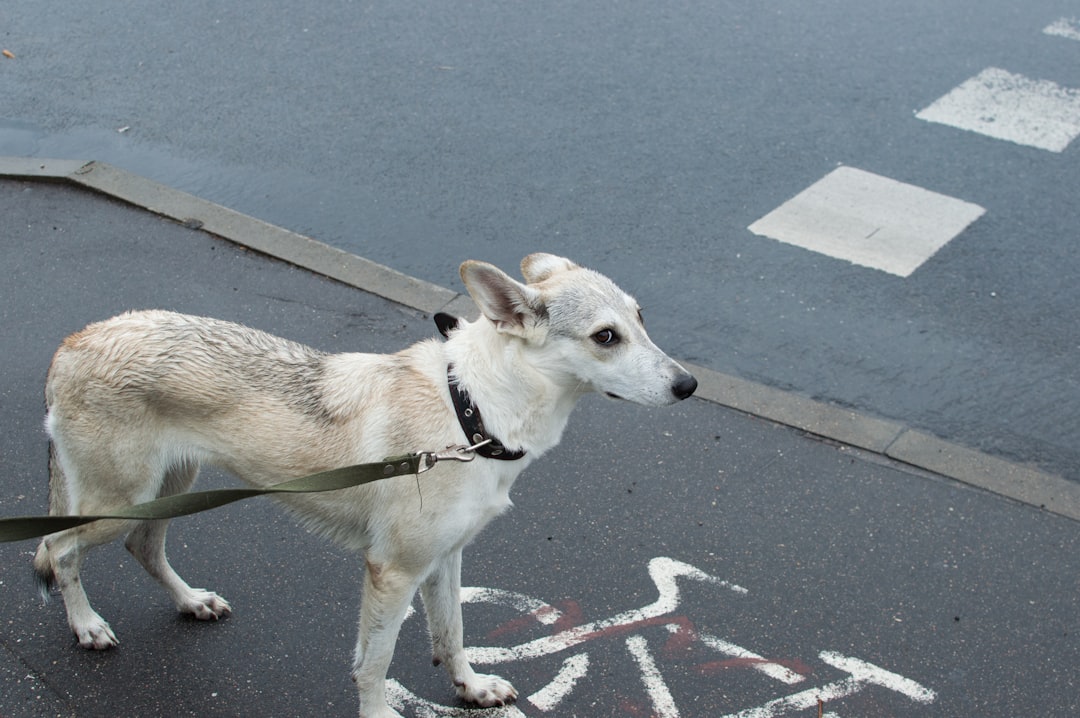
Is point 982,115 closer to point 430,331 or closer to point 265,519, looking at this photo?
point 430,331

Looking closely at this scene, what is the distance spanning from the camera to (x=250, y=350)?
155 inches

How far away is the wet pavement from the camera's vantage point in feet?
14.0

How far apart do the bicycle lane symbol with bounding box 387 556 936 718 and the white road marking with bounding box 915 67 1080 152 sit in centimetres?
536

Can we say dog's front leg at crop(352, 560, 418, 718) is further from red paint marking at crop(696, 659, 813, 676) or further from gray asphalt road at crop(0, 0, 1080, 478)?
gray asphalt road at crop(0, 0, 1080, 478)

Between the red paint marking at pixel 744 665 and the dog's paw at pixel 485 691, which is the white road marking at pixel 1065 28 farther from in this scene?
the dog's paw at pixel 485 691

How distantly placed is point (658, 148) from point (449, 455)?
5231 mm

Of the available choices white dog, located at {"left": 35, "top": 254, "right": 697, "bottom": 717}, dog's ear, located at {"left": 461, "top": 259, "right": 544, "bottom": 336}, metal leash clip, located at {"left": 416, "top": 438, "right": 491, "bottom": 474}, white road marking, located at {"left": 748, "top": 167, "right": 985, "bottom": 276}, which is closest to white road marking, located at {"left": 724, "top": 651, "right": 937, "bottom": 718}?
white dog, located at {"left": 35, "top": 254, "right": 697, "bottom": 717}

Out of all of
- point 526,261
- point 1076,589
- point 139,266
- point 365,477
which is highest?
point 526,261

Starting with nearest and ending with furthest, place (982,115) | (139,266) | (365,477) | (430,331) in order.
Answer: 1. (365,477)
2. (430,331)
3. (139,266)
4. (982,115)

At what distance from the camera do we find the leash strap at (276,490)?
337 centimetres

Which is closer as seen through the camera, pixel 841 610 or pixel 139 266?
pixel 841 610

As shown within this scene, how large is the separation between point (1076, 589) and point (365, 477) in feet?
10.6

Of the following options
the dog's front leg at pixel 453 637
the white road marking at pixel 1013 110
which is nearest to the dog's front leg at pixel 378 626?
the dog's front leg at pixel 453 637

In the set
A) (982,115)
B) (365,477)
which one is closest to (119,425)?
(365,477)
